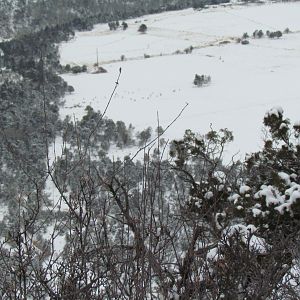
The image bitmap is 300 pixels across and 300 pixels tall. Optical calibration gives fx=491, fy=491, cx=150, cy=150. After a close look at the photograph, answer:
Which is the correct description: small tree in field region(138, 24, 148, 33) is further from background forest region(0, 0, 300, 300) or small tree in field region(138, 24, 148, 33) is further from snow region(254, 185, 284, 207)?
snow region(254, 185, 284, 207)

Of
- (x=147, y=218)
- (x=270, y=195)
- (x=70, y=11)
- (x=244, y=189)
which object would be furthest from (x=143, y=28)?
(x=147, y=218)

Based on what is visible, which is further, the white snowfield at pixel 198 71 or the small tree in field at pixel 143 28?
the small tree in field at pixel 143 28

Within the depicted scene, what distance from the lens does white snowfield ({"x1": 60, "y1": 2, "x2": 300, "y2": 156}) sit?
69.7ft

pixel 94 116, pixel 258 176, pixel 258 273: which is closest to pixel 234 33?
pixel 94 116

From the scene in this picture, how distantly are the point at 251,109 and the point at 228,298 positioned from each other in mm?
20144

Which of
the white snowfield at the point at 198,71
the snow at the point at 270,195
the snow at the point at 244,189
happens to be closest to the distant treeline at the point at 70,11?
the white snowfield at the point at 198,71

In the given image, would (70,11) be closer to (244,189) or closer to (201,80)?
(201,80)

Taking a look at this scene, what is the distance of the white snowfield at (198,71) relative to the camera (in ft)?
69.7

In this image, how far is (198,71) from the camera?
1150 inches

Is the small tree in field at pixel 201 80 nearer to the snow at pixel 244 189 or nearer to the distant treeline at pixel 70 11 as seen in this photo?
the snow at pixel 244 189

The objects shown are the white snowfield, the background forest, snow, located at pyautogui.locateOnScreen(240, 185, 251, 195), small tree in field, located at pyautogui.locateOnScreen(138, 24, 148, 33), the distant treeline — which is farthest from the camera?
the distant treeline

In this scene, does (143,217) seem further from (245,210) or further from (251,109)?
(251,109)

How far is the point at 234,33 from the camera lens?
39.5 meters

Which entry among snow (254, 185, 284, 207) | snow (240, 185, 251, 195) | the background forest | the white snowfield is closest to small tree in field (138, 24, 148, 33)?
the white snowfield
